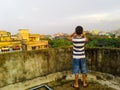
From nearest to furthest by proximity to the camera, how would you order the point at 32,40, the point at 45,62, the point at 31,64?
1. the point at 31,64
2. the point at 45,62
3. the point at 32,40

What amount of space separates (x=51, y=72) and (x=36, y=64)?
1.75 ft

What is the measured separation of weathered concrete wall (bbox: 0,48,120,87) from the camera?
13.2ft

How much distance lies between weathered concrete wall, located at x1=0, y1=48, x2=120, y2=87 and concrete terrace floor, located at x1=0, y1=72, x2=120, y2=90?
0.12m

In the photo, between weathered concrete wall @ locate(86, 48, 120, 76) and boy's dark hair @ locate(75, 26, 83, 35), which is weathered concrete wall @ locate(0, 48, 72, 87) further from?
boy's dark hair @ locate(75, 26, 83, 35)

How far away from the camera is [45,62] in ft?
15.3

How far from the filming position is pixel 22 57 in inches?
166

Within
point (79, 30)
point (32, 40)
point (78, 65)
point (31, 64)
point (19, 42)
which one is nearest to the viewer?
point (79, 30)

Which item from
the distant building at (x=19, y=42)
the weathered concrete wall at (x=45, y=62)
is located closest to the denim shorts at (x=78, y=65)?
the weathered concrete wall at (x=45, y=62)

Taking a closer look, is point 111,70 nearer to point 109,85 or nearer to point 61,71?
point 109,85

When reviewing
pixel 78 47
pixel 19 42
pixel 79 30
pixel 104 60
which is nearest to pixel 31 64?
pixel 78 47

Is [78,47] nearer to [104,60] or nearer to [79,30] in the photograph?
[79,30]

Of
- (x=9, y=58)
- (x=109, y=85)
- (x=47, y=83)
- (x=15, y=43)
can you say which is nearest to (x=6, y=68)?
(x=9, y=58)

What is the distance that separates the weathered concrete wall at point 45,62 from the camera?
402cm

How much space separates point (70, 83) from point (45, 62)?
2.88 ft
